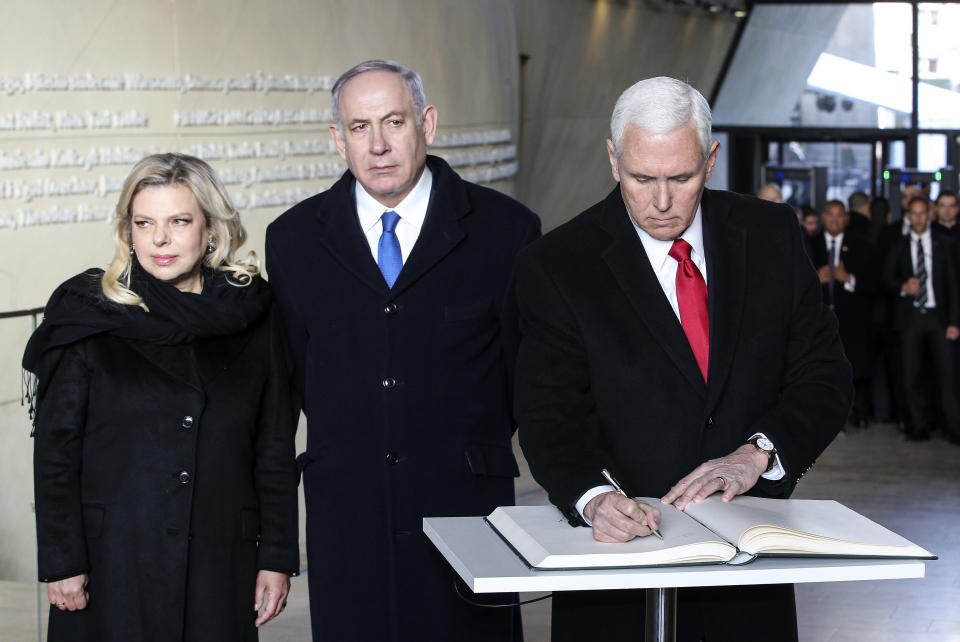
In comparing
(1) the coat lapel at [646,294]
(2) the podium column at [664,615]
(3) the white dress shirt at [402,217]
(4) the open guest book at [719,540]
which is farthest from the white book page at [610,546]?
(3) the white dress shirt at [402,217]

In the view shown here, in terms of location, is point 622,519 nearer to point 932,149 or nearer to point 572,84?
point 572,84

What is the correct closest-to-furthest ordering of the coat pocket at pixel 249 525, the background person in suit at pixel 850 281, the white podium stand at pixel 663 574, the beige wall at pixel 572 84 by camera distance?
the white podium stand at pixel 663 574 → the coat pocket at pixel 249 525 → the background person in suit at pixel 850 281 → the beige wall at pixel 572 84

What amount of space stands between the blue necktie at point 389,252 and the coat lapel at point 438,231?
0.16 ft

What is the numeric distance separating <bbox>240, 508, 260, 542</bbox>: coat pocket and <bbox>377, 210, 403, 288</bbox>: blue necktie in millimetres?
625

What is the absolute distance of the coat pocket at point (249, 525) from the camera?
289 cm

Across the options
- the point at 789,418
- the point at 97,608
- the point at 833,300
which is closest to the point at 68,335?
→ the point at 97,608

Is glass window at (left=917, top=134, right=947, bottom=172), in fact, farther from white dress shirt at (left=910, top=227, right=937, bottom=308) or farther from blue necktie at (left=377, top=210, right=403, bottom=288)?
blue necktie at (left=377, top=210, right=403, bottom=288)

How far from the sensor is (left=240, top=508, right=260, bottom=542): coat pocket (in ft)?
9.48

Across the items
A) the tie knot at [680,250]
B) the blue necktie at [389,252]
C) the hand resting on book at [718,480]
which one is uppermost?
the blue necktie at [389,252]

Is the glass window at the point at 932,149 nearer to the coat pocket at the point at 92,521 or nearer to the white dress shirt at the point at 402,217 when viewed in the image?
the white dress shirt at the point at 402,217

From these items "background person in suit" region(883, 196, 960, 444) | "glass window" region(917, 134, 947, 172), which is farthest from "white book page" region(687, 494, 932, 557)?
"glass window" region(917, 134, 947, 172)

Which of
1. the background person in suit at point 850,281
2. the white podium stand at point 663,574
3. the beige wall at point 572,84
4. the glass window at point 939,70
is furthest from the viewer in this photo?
the glass window at point 939,70

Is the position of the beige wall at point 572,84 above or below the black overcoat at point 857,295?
above

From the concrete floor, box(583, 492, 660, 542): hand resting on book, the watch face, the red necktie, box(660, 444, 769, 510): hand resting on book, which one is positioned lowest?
Answer: the concrete floor
